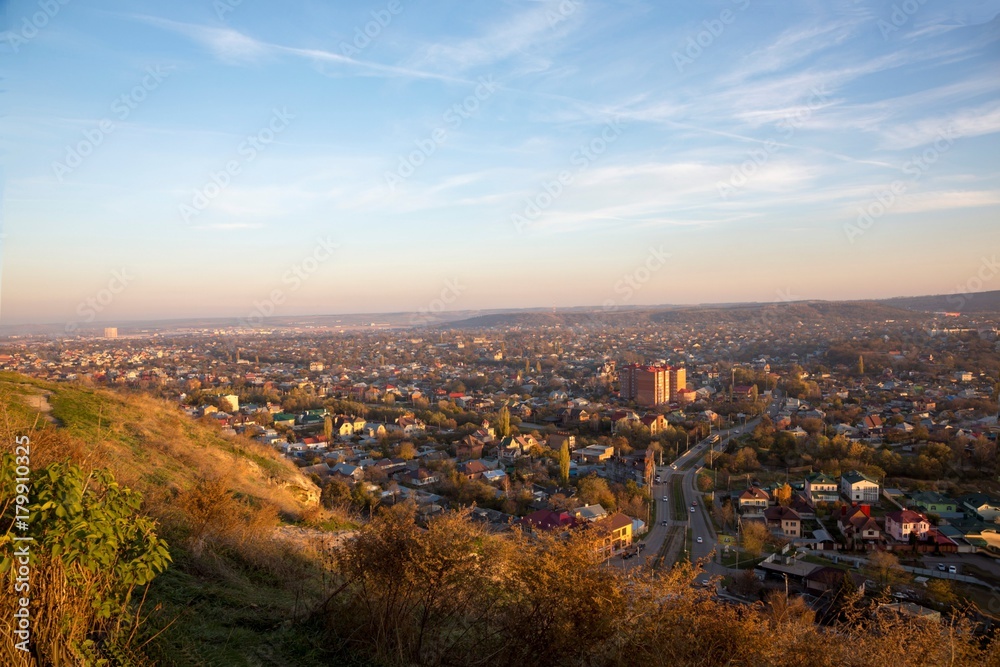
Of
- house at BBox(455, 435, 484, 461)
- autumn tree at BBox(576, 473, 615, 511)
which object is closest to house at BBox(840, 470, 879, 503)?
autumn tree at BBox(576, 473, 615, 511)

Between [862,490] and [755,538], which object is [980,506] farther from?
[755,538]

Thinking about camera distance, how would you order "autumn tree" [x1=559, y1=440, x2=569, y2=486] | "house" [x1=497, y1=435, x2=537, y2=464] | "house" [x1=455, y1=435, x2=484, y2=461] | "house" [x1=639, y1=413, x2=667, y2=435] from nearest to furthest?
"autumn tree" [x1=559, y1=440, x2=569, y2=486]
"house" [x1=497, y1=435, x2=537, y2=464]
"house" [x1=455, y1=435, x2=484, y2=461]
"house" [x1=639, y1=413, x2=667, y2=435]

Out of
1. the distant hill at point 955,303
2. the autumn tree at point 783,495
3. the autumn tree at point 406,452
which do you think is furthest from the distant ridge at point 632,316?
the autumn tree at point 783,495

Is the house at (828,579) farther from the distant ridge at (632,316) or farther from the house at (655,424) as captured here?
the distant ridge at (632,316)

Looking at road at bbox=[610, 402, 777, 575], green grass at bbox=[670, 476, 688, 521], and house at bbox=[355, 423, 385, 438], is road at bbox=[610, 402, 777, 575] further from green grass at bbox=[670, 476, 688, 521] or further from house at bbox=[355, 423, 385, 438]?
house at bbox=[355, 423, 385, 438]

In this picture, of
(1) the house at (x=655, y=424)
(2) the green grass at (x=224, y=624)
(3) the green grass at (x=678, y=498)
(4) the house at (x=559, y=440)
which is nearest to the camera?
(2) the green grass at (x=224, y=624)

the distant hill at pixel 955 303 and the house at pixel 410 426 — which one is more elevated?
the distant hill at pixel 955 303
